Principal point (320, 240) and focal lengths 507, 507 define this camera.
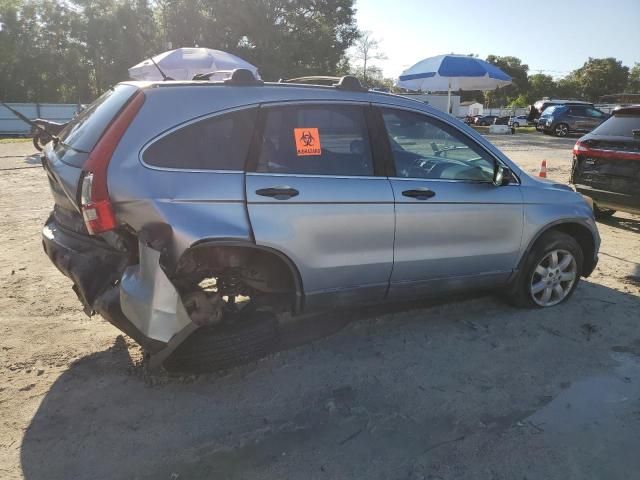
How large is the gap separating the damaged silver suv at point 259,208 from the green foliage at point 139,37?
2987cm

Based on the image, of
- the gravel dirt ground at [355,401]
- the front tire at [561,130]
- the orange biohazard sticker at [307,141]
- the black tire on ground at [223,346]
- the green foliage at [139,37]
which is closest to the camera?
the gravel dirt ground at [355,401]

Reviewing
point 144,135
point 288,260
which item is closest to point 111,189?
point 144,135

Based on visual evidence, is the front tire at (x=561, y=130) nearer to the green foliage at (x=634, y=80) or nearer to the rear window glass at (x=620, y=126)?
the rear window glass at (x=620, y=126)

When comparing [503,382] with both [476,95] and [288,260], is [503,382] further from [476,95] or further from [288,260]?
[476,95]

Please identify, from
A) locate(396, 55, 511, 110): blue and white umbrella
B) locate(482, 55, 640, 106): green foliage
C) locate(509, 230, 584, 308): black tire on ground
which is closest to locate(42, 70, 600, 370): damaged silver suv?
locate(509, 230, 584, 308): black tire on ground

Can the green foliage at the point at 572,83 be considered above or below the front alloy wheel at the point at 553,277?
above

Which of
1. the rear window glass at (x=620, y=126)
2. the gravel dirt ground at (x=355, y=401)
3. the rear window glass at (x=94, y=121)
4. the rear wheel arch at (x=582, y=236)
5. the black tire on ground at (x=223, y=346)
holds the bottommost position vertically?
the gravel dirt ground at (x=355, y=401)

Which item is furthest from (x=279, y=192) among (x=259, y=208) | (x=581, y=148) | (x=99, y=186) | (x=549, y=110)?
(x=549, y=110)

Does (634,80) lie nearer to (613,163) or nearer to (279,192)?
(613,163)

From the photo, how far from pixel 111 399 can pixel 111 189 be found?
1296 mm

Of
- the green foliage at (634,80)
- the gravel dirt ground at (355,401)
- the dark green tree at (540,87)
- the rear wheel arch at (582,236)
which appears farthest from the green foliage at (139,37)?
the green foliage at (634,80)

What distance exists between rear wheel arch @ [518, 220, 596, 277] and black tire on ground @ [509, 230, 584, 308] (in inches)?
2.0

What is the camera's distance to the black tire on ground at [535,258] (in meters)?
4.25

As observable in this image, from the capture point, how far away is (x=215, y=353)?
3.19 metres
